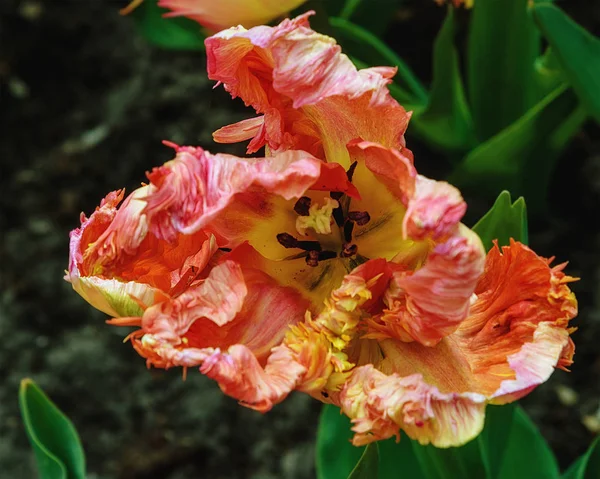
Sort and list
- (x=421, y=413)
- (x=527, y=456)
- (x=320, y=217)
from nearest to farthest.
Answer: (x=421, y=413), (x=320, y=217), (x=527, y=456)

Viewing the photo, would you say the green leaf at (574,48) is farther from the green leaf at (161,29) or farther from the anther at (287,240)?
the green leaf at (161,29)

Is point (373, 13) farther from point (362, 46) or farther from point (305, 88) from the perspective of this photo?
point (305, 88)

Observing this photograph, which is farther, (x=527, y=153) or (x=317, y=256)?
(x=527, y=153)

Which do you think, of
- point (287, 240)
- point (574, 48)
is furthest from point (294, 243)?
point (574, 48)

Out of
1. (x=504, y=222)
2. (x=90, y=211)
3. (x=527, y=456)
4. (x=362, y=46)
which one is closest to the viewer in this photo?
(x=504, y=222)

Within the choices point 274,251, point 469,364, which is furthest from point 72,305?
point 469,364

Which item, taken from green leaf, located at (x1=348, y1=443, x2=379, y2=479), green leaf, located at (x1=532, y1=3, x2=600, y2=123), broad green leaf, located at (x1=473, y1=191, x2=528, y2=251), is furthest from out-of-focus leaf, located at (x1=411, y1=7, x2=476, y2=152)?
green leaf, located at (x1=348, y1=443, x2=379, y2=479)
